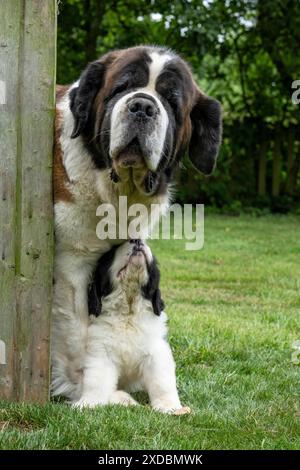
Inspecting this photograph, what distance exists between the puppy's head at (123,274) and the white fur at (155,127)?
1.50 ft

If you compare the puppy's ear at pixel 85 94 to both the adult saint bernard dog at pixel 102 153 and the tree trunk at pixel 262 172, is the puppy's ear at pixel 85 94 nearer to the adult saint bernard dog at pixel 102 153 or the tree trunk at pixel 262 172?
the adult saint bernard dog at pixel 102 153

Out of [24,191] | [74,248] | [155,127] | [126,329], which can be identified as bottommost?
[126,329]

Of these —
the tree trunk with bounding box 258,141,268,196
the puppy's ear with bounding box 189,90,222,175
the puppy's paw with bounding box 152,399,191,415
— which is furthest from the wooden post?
the tree trunk with bounding box 258,141,268,196

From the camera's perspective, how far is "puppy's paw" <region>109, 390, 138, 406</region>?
3.81 meters

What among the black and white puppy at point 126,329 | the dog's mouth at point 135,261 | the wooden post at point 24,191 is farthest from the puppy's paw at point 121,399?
the dog's mouth at point 135,261

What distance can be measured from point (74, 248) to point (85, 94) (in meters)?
0.74

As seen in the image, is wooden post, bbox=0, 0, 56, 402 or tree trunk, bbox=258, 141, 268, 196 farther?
tree trunk, bbox=258, 141, 268, 196

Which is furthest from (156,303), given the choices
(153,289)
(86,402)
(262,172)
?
(262,172)

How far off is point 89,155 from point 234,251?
21.4 feet

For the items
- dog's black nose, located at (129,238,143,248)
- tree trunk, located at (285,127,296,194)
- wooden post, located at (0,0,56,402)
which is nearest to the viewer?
wooden post, located at (0,0,56,402)

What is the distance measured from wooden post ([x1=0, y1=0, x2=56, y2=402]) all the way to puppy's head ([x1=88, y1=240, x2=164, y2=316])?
0.42 meters

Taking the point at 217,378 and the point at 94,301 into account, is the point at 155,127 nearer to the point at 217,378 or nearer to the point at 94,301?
the point at 94,301

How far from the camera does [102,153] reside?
12.7 feet

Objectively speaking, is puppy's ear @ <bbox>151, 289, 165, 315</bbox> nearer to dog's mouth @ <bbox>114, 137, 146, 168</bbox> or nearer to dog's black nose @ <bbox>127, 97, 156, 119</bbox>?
dog's mouth @ <bbox>114, 137, 146, 168</bbox>
